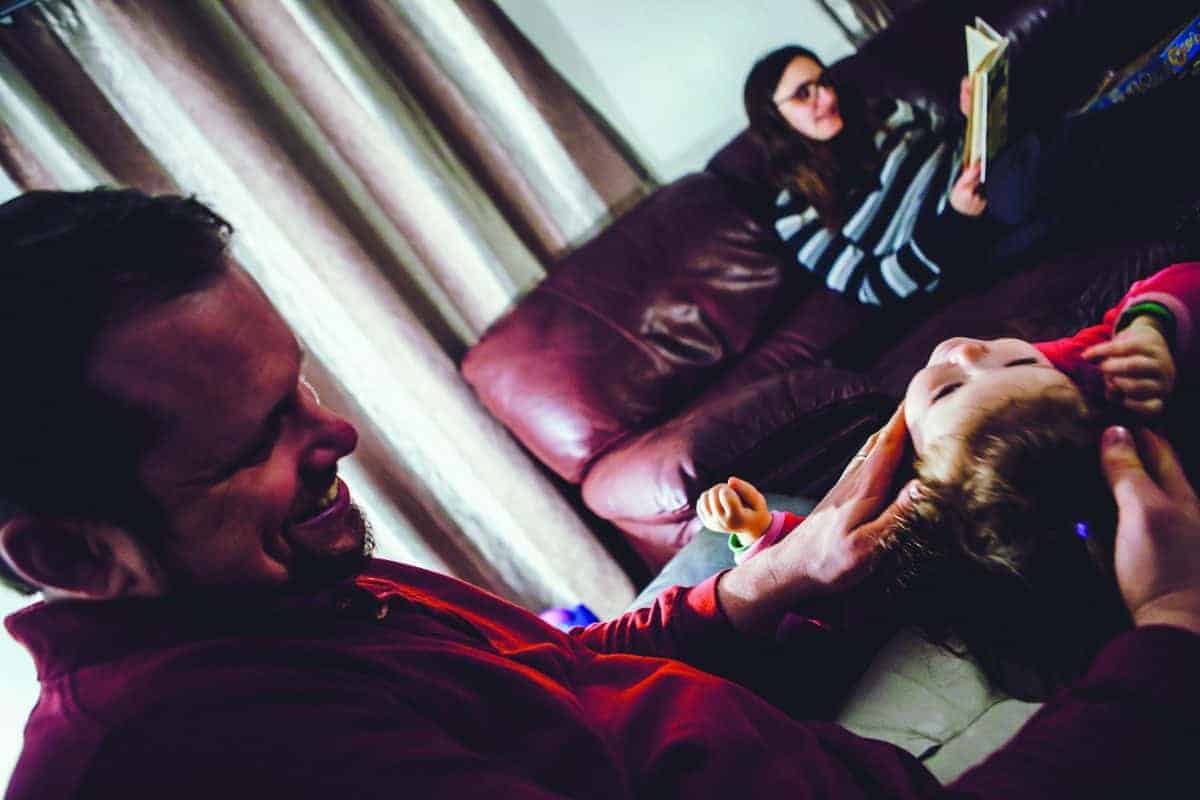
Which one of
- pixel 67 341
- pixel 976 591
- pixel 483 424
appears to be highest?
pixel 67 341

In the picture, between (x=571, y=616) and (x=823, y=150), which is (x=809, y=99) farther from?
(x=571, y=616)

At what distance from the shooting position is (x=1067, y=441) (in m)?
0.64

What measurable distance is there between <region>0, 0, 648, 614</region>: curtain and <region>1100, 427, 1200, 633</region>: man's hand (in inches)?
59.8

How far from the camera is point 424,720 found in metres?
0.54

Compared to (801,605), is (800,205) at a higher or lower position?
higher

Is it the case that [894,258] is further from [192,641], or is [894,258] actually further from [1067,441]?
[192,641]

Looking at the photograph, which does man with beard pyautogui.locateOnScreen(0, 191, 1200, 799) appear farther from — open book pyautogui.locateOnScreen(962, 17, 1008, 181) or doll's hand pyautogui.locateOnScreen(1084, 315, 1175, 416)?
open book pyautogui.locateOnScreen(962, 17, 1008, 181)

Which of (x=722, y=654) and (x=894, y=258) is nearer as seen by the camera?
(x=722, y=654)

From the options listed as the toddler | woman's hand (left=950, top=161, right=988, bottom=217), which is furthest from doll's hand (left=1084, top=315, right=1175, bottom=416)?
woman's hand (left=950, top=161, right=988, bottom=217)

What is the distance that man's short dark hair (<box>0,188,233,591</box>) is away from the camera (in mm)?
524

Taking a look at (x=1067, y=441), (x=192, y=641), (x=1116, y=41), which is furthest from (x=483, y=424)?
(x=1116, y=41)

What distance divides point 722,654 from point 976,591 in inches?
12.9

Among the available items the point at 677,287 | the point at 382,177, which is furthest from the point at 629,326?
the point at 382,177

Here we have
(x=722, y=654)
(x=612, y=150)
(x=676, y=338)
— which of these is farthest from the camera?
(x=612, y=150)
